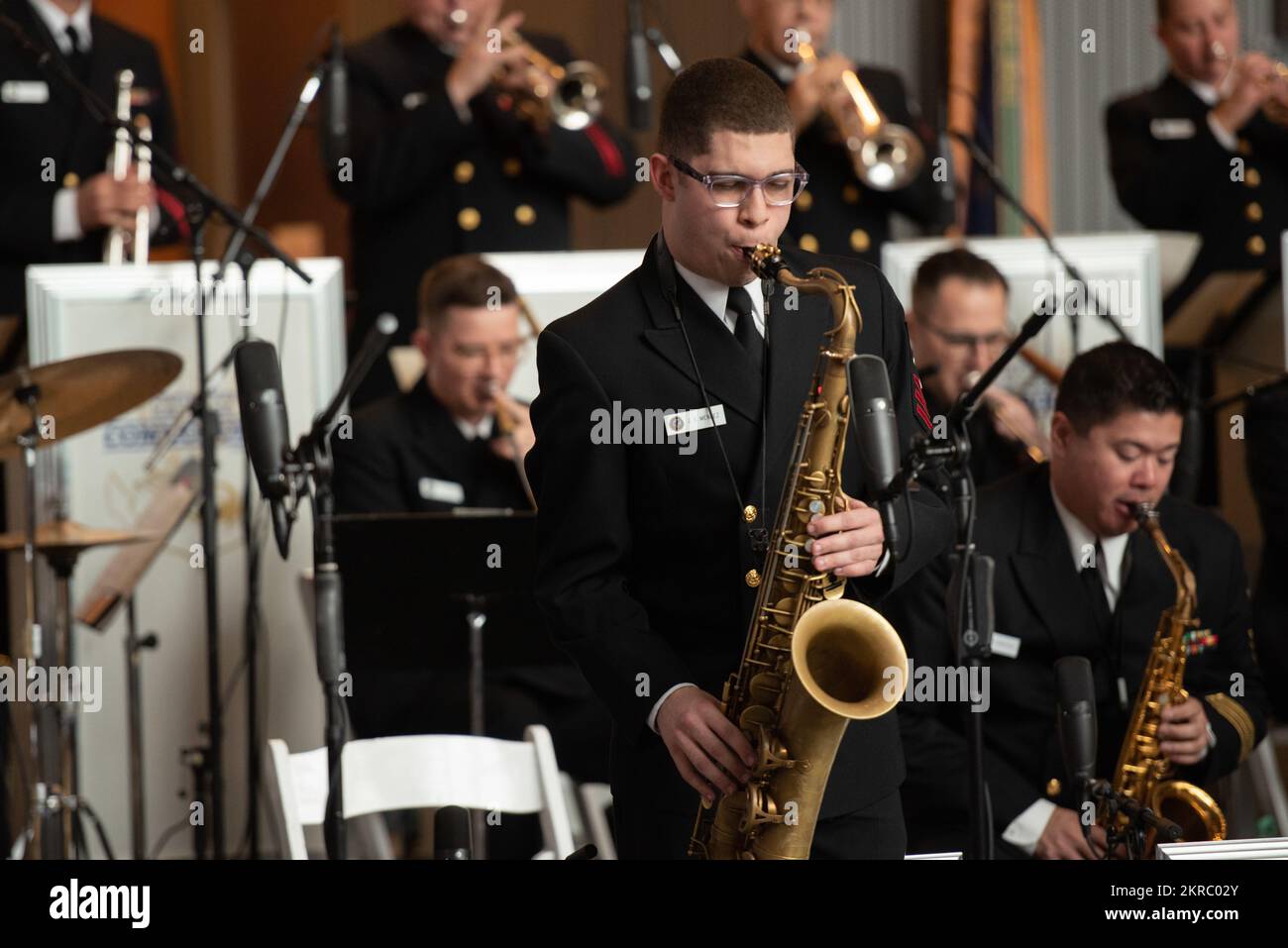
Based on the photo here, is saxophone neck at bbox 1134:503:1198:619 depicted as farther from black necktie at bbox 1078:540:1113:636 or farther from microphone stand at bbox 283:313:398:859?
microphone stand at bbox 283:313:398:859

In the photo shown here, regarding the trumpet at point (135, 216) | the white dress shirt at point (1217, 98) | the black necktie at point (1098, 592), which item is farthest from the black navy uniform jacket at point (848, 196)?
the trumpet at point (135, 216)

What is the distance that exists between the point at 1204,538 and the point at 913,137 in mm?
1707

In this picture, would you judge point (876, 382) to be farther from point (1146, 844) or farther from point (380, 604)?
point (380, 604)

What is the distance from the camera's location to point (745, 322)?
2.23m

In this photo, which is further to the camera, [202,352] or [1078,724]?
[202,352]

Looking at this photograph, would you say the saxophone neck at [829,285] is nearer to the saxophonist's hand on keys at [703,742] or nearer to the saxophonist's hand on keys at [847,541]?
the saxophonist's hand on keys at [847,541]

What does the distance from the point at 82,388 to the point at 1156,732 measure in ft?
7.36

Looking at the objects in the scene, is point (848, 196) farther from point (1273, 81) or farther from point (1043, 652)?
point (1043, 652)

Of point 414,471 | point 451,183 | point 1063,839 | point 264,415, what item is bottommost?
point 1063,839

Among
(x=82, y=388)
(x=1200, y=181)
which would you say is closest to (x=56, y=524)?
(x=82, y=388)

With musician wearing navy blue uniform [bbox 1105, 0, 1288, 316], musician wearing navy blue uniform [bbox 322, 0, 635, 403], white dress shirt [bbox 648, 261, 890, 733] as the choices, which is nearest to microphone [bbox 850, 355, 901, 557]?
white dress shirt [bbox 648, 261, 890, 733]

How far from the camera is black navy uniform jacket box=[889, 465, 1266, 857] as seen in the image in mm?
3143

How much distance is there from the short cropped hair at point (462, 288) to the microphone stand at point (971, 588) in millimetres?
1922

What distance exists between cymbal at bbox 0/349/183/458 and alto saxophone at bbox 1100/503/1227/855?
203 centimetres
